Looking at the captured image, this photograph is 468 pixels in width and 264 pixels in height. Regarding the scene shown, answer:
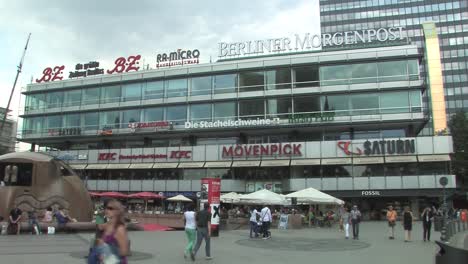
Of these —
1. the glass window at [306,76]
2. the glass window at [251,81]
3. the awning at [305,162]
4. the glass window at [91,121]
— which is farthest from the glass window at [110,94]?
the awning at [305,162]

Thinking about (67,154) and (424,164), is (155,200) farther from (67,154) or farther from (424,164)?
(424,164)

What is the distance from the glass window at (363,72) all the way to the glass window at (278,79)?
6.56 meters

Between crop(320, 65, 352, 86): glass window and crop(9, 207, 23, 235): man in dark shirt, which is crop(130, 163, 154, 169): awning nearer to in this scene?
crop(320, 65, 352, 86): glass window

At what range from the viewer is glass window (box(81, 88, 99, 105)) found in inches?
2356

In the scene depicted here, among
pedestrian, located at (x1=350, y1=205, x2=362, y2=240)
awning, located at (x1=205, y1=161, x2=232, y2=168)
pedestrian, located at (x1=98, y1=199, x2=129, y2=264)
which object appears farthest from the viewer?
awning, located at (x1=205, y1=161, x2=232, y2=168)

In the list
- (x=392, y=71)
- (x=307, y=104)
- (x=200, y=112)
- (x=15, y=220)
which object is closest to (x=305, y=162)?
(x=307, y=104)

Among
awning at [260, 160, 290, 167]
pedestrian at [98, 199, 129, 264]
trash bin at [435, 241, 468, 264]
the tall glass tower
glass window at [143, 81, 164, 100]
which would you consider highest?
the tall glass tower

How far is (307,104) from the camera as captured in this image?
50281 mm

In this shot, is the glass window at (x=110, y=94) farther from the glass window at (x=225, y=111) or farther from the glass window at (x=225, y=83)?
the glass window at (x=225, y=111)

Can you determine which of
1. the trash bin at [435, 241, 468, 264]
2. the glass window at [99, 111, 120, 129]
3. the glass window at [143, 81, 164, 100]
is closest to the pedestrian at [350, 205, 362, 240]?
the trash bin at [435, 241, 468, 264]

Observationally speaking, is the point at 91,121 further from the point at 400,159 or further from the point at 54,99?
the point at 400,159

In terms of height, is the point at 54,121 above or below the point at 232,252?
above

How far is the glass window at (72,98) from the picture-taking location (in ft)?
199

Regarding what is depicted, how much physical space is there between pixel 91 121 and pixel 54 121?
5985mm
